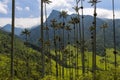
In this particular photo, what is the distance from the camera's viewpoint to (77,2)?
93188 millimetres

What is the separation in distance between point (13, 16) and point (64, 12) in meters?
88.2

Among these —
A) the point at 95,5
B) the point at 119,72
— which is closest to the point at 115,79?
the point at 119,72

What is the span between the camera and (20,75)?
18800 cm

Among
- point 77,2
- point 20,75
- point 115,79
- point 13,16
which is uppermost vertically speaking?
point 77,2

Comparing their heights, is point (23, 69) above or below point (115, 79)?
below

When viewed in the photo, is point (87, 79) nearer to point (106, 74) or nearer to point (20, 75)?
point (106, 74)

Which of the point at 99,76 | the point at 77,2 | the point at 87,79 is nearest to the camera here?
the point at 87,79

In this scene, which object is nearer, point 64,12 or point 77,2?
point 77,2

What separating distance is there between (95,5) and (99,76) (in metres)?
17.1

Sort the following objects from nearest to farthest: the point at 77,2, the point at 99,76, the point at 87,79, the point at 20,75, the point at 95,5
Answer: the point at 87,79
the point at 99,76
the point at 95,5
the point at 77,2
the point at 20,75

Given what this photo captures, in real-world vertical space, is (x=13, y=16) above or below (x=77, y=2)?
below

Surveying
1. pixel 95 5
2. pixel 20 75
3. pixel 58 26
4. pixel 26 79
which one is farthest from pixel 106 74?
pixel 20 75

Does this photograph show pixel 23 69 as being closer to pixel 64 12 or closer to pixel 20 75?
Answer: pixel 20 75

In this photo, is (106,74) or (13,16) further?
(106,74)
